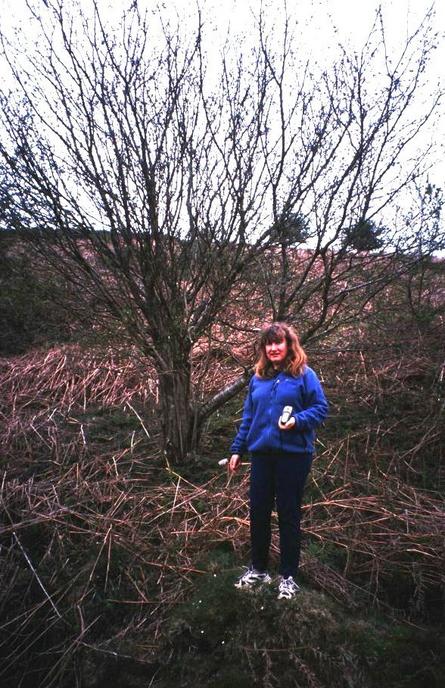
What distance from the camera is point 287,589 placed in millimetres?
2695

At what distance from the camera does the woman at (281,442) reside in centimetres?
263

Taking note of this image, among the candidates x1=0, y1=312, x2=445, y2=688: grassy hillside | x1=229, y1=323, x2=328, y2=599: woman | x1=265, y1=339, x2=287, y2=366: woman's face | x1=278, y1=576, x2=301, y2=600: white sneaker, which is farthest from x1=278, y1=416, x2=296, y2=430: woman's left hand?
x1=0, y1=312, x2=445, y2=688: grassy hillside

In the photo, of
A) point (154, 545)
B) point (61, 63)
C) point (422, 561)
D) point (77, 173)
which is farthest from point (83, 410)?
point (422, 561)

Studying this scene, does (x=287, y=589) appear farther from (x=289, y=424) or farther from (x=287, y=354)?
(x=287, y=354)

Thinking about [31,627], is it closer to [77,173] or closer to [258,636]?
[258,636]

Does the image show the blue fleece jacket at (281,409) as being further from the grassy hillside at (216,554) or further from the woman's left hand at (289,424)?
the grassy hillside at (216,554)

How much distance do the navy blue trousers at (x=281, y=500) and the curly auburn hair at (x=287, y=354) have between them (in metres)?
0.48

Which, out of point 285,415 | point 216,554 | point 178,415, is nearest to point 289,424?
point 285,415

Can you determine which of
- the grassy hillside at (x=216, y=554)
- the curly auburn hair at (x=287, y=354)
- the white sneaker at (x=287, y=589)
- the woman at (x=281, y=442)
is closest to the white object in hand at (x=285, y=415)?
the woman at (x=281, y=442)

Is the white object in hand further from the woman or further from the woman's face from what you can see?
the woman's face

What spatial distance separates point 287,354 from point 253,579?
1.36 meters

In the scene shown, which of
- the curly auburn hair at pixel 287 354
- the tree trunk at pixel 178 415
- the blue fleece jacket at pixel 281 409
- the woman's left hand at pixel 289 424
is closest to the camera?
the woman's left hand at pixel 289 424

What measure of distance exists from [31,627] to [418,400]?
3941 millimetres

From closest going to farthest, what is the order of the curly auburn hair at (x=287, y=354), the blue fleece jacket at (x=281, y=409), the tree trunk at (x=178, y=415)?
the blue fleece jacket at (x=281, y=409) → the curly auburn hair at (x=287, y=354) → the tree trunk at (x=178, y=415)
